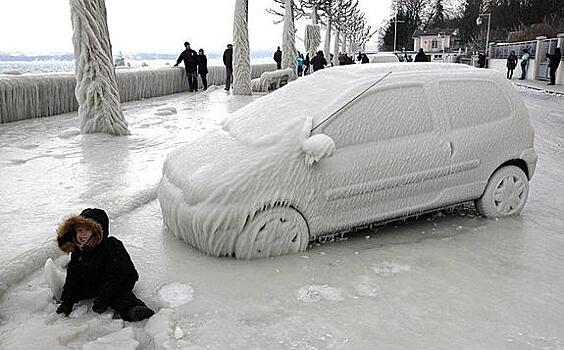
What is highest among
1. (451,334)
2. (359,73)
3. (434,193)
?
(359,73)

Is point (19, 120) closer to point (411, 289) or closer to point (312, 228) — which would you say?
point (312, 228)

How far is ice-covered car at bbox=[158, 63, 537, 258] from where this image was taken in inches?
157

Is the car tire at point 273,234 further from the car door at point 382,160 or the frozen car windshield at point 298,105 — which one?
the frozen car windshield at point 298,105

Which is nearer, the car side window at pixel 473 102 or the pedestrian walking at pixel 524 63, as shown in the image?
the car side window at pixel 473 102

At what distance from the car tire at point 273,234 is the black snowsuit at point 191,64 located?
1800 cm

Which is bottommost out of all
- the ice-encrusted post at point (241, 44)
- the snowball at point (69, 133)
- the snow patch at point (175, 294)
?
the snow patch at point (175, 294)

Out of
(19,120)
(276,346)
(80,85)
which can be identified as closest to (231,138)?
(276,346)

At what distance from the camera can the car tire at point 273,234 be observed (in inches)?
155

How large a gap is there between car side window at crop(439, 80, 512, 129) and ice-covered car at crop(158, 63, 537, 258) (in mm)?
11

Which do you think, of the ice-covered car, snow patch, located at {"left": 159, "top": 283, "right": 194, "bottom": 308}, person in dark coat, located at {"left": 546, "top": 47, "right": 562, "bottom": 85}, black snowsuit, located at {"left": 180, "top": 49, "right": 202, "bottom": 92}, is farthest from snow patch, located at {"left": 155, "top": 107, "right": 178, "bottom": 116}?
person in dark coat, located at {"left": 546, "top": 47, "right": 562, "bottom": 85}

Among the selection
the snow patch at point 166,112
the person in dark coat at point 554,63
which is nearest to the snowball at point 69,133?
the snow patch at point 166,112

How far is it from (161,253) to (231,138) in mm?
1114

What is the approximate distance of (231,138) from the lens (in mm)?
4543

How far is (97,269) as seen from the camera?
3291 mm
